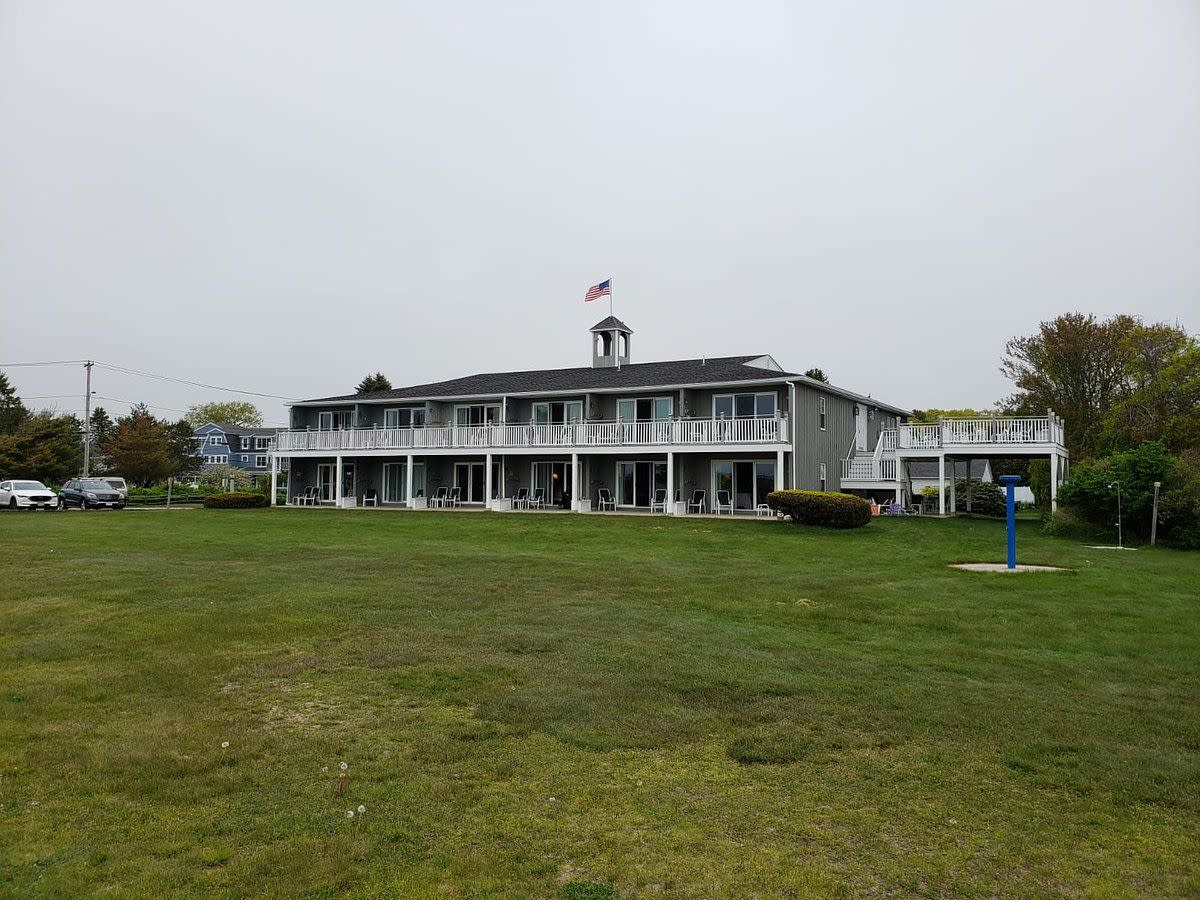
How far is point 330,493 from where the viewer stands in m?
42.8

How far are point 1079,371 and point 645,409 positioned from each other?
26.2 metres

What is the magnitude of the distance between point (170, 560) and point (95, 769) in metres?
12.7

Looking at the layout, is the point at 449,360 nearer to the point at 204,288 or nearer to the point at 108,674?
the point at 204,288

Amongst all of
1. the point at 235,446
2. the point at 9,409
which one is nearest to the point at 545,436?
the point at 9,409

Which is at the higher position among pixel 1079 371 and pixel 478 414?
pixel 1079 371

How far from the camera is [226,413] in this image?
11138 cm

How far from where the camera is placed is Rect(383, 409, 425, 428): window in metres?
40.7

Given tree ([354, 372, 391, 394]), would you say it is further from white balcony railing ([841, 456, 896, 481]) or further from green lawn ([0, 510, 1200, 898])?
green lawn ([0, 510, 1200, 898])

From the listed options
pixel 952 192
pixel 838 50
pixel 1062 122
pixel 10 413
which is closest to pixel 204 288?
pixel 10 413

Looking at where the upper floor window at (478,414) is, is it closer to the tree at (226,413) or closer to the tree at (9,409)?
the tree at (9,409)

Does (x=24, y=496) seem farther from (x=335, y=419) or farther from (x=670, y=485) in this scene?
(x=670, y=485)

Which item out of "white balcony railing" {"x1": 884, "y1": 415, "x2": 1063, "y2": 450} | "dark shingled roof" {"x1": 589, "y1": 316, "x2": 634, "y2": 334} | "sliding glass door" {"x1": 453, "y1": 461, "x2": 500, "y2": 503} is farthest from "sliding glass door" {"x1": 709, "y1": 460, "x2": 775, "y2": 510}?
"sliding glass door" {"x1": 453, "y1": 461, "x2": 500, "y2": 503}

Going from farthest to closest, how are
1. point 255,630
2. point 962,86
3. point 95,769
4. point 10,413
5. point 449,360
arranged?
point 449,360, point 10,413, point 962,86, point 255,630, point 95,769

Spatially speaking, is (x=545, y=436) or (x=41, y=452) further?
(x=41, y=452)
